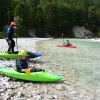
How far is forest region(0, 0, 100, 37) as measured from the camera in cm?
6669

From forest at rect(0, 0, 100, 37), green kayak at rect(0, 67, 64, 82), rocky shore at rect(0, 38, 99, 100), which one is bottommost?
rocky shore at rect(0, 38, 99, 100)

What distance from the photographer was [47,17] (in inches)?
3125

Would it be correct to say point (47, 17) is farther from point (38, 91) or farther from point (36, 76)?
point (38, 91)

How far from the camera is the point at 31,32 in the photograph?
73000 millimetres

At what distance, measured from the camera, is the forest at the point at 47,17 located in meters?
66.7

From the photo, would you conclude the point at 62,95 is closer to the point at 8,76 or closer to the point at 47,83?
the point at 47,83

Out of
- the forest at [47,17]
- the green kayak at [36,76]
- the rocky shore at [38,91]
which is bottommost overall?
the rocky shore at [38,91]

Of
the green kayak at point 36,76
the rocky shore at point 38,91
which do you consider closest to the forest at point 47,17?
the green kayak at point 36,76

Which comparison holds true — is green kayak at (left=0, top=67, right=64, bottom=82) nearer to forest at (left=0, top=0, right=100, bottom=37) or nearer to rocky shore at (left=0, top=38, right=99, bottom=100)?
rocky shore at (left=0, top=38, right=99, bottom=100)

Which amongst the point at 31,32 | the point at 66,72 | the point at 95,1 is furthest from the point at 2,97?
the point at 95,1

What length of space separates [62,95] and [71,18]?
274 feet

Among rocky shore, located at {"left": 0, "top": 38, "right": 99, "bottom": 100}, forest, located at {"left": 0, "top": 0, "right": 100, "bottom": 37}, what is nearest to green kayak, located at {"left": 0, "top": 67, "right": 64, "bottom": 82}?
rocky shore, located at {"left": 0, "top": 38, "right": 99, "bottom": 100}

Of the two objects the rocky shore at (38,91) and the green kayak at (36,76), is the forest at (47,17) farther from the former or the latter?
the rocky shore at (38,91)

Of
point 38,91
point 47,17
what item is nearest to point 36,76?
point 38,91
